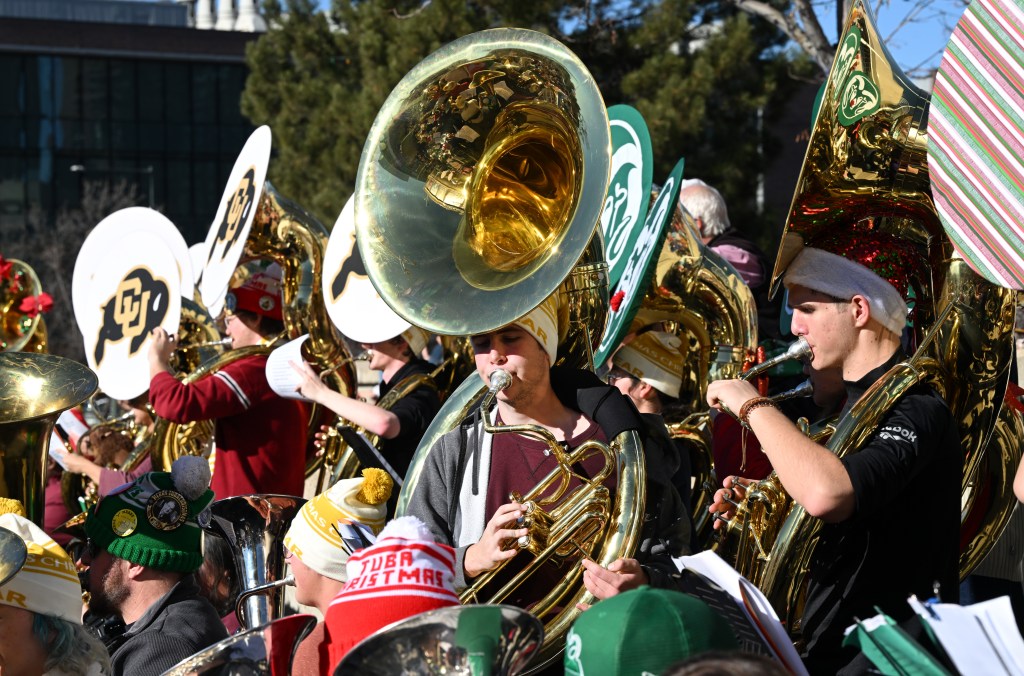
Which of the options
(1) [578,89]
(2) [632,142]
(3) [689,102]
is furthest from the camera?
(3) [689,102]

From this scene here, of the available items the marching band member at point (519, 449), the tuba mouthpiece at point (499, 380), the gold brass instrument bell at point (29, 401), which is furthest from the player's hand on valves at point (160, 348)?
the tuba mouthpiece at point (499, 380)

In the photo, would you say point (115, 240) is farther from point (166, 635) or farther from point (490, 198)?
point (166, 635)

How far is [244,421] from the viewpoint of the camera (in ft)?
16.5

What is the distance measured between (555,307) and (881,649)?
1.72 metres

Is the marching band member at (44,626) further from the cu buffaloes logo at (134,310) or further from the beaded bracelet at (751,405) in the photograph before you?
the cu buffaloes logo at (134,310)

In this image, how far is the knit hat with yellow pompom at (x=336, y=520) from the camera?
117 inches

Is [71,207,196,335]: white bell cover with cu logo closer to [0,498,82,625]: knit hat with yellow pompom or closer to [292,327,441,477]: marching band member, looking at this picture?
[292,327,441,477]: marching band member

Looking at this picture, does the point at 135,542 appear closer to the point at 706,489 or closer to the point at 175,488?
the point at 175,488

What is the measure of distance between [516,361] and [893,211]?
0.96m

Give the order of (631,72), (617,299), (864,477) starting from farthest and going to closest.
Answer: (631,72) < (617,299) < (864,477)

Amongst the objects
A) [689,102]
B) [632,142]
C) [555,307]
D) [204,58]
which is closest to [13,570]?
[555,307]

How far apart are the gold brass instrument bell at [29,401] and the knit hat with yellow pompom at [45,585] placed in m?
1.17

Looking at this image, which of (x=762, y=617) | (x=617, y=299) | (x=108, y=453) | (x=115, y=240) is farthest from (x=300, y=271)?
(x=762, y=617)

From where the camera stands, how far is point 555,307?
3.38 metres
